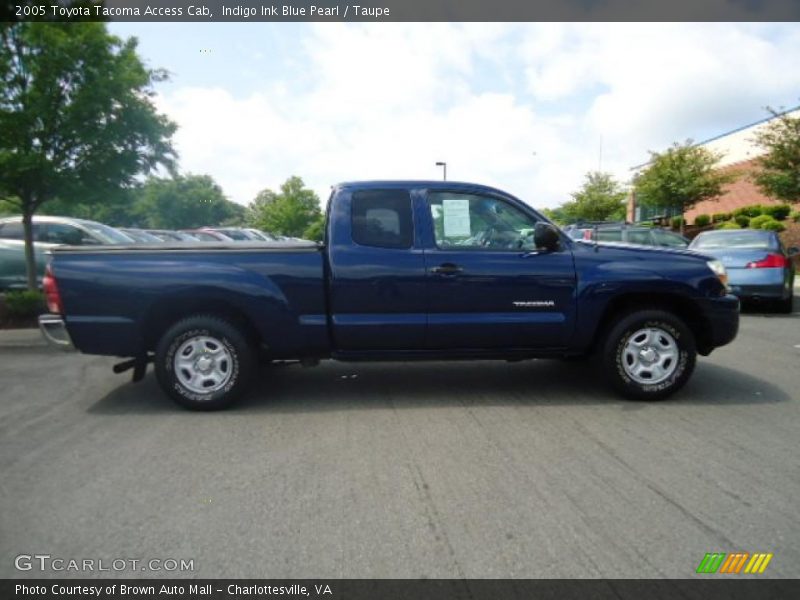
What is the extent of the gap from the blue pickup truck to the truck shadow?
0.33m

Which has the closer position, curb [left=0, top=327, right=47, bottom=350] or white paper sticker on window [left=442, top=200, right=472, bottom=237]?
white paper sticker on window [left=442, top=200, right=472, bottom=237]

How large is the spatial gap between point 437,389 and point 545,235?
5.89 feet

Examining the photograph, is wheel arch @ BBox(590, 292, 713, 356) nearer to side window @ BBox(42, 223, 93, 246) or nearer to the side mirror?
the side mirror

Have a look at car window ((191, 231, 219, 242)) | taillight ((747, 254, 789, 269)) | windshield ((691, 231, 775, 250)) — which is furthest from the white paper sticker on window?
car window ((191, 231, 219, 242))

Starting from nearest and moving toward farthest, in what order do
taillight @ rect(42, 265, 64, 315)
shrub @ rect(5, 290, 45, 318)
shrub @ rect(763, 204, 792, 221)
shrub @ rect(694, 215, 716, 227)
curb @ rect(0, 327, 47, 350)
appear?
taillight @ rect(42, 265, 64, 315) → curb @ rect(0, 327, 47, 350) → shrub @ rect(5, 290, 45, 318) → shrub @ rect(763, 204, 792, 221) → shrub @ rect(694, 215, 716, 227)

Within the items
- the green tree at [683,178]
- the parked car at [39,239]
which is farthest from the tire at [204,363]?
the green tree at [683,178]

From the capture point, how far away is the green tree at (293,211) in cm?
A: 4638

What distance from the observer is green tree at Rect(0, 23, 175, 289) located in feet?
24.6

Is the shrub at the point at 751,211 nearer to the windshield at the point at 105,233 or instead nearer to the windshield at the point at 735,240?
the windshield at the point at 735,240

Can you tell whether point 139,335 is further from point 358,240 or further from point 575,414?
point 575,414

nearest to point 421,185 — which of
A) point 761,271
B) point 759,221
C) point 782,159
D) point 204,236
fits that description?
point 761,271
